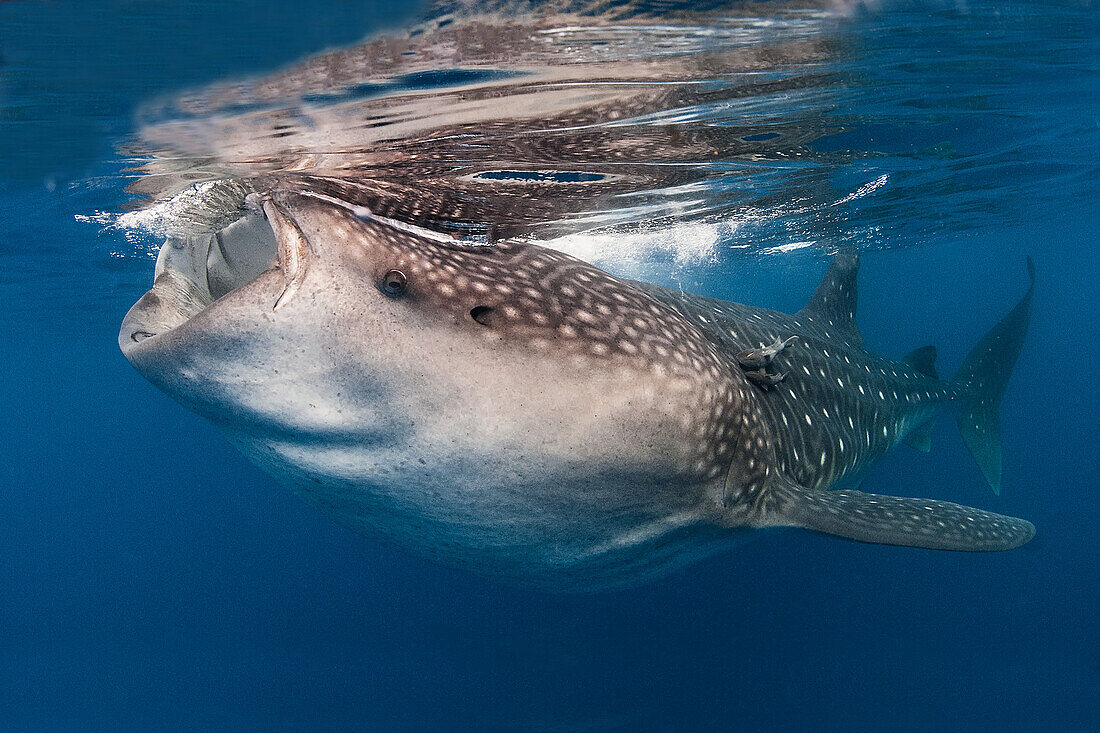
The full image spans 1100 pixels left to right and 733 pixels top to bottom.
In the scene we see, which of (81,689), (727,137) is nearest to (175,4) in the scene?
(727,137)

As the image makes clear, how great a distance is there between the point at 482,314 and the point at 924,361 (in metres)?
8.27

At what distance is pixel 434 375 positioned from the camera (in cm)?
248

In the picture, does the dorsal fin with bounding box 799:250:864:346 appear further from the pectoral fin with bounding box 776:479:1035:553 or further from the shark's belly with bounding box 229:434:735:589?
the shark's belly with bounding box 229:434:735:589

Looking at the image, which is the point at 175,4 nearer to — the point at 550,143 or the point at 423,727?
the point at 550,143

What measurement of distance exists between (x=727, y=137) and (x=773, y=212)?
7.72 meters

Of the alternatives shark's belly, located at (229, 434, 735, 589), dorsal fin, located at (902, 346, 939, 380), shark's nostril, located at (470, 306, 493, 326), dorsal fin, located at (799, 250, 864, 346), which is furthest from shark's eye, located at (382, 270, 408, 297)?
dorsal fin, located at (902, 346, 939, 380)

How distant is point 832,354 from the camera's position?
254 inches

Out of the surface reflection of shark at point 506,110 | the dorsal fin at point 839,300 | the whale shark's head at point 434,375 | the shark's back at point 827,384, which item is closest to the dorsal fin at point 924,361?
the shark's back at point 827,384

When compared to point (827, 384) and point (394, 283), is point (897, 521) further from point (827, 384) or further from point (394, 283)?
point (394, 283)

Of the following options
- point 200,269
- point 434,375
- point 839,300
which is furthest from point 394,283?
point 839,300

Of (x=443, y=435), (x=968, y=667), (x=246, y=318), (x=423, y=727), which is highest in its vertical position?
(x=246, y=318)

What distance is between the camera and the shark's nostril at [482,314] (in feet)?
8.82

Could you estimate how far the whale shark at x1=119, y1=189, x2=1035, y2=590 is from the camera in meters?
2.26

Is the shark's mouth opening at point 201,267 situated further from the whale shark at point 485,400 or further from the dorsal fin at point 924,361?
the dorsal fin at point 924,361
